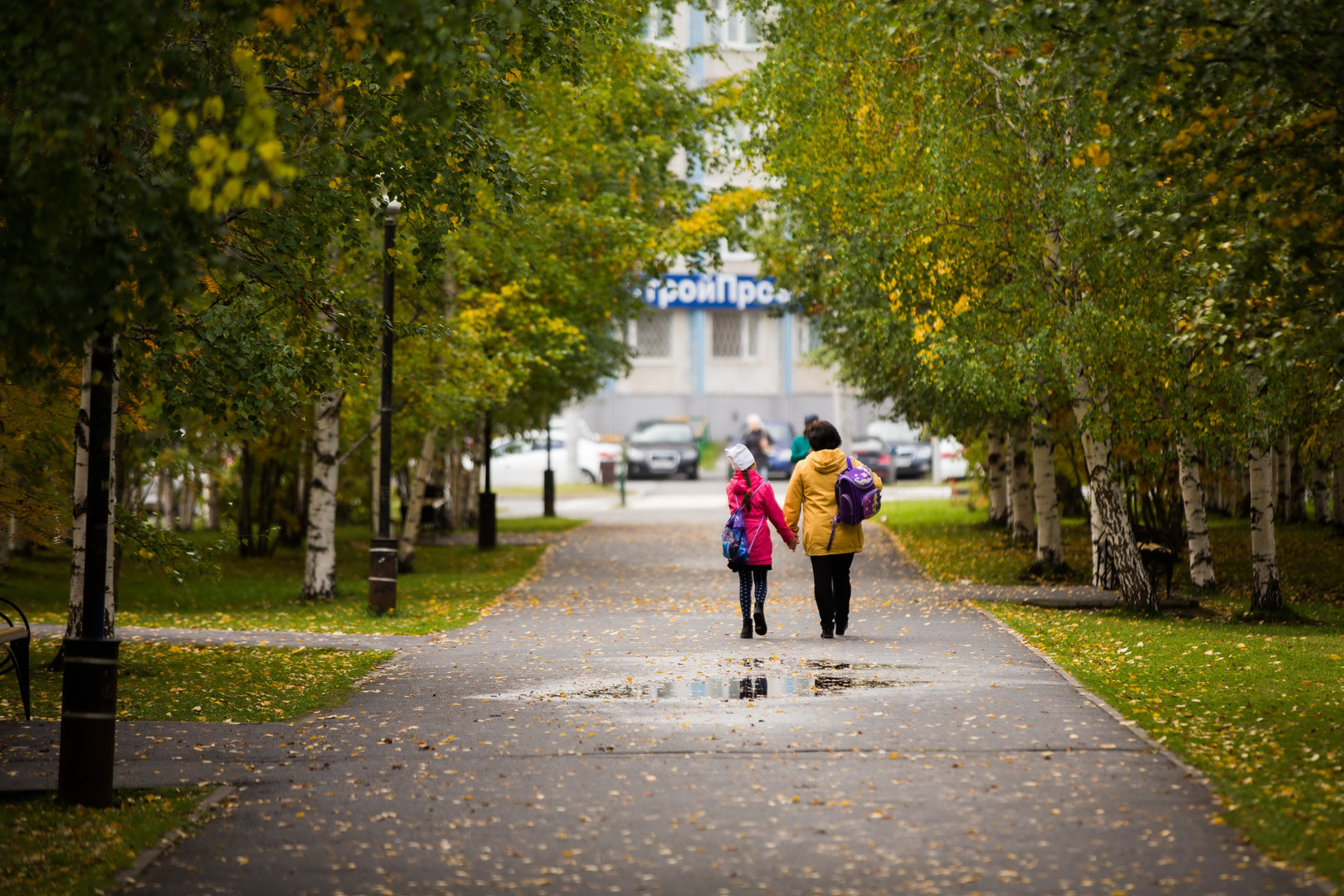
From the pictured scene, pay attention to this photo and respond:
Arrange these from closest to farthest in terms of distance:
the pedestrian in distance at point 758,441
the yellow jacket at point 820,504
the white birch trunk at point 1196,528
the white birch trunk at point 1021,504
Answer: the yellow jacket at point 820,504
the white birch trunk at point 1196,528
the white birch trunk at point 1021,504
the pedestrian in distance at point 758,441

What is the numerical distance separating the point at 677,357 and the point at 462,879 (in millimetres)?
55859

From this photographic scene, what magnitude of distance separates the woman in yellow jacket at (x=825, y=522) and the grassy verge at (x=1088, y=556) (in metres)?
6.36

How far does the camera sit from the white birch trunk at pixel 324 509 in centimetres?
1955

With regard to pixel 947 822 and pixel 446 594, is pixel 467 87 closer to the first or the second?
pixel 947 822

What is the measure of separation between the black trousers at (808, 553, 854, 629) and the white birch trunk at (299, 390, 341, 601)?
815 centimetres

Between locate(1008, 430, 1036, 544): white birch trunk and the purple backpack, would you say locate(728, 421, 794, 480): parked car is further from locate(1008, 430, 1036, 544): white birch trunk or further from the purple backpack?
the purple backpack

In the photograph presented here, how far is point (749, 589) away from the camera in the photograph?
1354 centimetres

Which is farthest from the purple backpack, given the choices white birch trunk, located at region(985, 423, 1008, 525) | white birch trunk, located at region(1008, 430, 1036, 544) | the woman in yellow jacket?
white birch trunk, located at region(985, 423, 1008, 525)

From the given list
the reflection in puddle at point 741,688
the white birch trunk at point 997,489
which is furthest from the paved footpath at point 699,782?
the white birch trunk at point 997,489

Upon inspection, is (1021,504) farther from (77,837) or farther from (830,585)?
(77,837)

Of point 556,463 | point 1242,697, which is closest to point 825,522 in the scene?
point 1242,697

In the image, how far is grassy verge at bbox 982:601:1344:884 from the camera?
22.1 feet

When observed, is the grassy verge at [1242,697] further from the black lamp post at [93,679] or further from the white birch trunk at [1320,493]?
the white birch trunk at [1320,493]

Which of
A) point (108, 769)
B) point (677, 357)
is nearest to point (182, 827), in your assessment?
point (108, 769)
